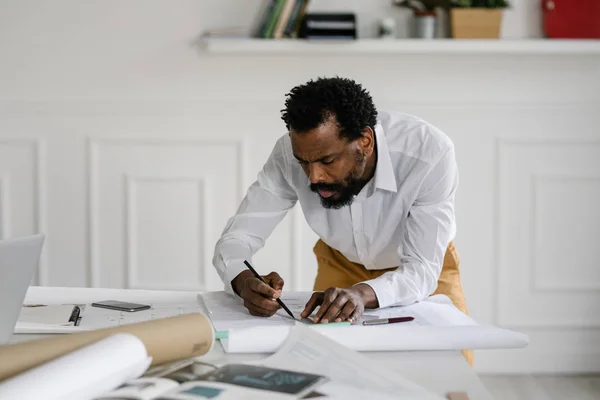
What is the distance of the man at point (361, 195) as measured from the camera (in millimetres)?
1749

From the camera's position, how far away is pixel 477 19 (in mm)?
3193

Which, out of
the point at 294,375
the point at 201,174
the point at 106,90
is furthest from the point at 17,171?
the point at 294,375

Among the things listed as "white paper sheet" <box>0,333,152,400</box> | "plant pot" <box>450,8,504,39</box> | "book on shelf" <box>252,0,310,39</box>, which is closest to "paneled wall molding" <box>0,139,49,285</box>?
"book on shelf" <box>252,0,310,39</box>

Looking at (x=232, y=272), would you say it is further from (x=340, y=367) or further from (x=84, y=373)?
(x=84, y=373)

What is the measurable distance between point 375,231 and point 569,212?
1.59 m

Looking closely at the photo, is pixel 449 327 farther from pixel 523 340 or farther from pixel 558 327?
pixel 558 327

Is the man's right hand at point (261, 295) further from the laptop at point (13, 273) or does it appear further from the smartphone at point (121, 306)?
the laptop at point (13, 273)

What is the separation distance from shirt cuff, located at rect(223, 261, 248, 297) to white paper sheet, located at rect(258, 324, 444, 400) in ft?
2.45

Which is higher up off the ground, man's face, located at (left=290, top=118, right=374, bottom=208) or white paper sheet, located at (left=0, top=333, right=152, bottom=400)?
man's face, located at (left=290, top=118, right=374, bottom=208)

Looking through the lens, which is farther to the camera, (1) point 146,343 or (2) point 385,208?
(2) point 385,208

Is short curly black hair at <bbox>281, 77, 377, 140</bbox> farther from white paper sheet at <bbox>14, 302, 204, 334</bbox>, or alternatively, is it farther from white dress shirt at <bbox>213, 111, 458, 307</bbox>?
white paper sheet at <bbox>14, 302, 204, 334</bbox>

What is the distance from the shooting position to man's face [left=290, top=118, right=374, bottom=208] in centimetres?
175

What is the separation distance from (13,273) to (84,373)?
39 centimetres

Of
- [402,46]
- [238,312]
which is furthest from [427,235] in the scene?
[402,46]
